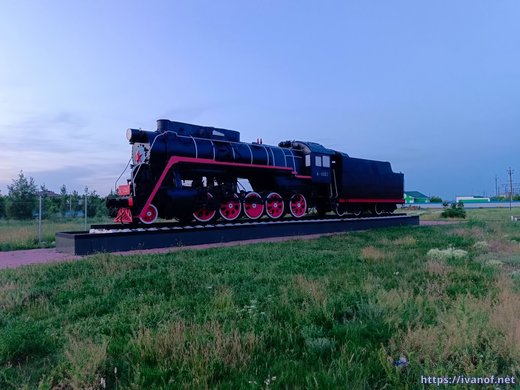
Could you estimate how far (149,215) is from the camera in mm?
12156

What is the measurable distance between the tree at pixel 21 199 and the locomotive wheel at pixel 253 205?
54.9 feet

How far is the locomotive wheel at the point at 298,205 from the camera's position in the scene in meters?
16.8

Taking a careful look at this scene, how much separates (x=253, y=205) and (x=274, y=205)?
1075 mm

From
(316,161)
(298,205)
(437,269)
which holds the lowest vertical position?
(437,269)

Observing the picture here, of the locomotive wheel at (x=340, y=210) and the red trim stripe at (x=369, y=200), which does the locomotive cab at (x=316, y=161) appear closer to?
the red trim stripe at (x=369, y=200)

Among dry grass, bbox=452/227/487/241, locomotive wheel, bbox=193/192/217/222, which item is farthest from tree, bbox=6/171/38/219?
dry grass, bbox=452/227/487/241

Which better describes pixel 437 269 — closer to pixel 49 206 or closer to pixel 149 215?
pixel 149 215

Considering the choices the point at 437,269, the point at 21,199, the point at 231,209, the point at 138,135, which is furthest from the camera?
the point at 21,199

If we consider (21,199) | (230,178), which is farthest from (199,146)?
(21,199)

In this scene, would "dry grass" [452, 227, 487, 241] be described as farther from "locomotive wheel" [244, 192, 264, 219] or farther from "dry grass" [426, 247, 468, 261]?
"locomotive wheel" [244, 192, 264, 219]

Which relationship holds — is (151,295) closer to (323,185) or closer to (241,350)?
(241,350)

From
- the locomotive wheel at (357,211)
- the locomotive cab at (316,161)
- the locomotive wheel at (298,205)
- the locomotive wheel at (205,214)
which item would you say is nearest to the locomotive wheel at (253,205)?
the locomotive wheel at (205,214)

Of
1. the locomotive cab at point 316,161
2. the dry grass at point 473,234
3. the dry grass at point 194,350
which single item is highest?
the locomotive cab at point 316,161

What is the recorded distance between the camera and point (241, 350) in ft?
11.9
